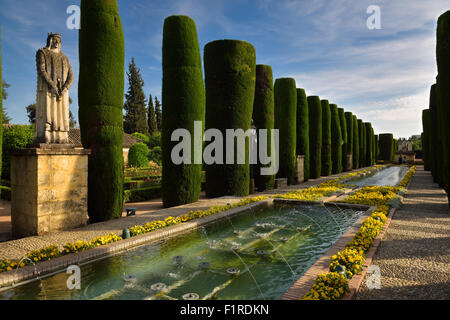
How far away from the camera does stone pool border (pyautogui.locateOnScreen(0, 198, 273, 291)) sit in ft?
14.7

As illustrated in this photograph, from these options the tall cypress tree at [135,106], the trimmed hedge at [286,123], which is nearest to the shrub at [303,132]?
the trimmed hedge at [286,123]

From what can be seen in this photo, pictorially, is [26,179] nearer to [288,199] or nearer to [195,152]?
[195,152]

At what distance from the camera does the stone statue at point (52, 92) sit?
7.41m

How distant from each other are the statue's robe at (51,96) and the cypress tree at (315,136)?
1979 centimetres

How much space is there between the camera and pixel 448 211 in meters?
9.73

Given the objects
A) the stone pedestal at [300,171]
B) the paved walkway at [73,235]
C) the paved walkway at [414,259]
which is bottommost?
the paved walkway at [414,259]

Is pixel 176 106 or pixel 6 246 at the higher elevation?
pixel 176 106

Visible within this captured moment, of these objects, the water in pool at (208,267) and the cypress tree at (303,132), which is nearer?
the water in pool at (208,267)

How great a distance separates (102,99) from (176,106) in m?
3.36

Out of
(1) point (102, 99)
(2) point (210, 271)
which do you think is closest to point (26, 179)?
(1) point (102, 99)

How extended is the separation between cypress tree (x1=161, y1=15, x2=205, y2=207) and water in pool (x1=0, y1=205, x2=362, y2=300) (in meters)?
4.02

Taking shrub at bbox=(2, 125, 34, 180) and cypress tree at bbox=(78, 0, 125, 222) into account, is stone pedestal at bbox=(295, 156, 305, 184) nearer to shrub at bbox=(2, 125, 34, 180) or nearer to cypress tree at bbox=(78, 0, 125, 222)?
cypress tree at bbox=(78, 0, 125, 222)

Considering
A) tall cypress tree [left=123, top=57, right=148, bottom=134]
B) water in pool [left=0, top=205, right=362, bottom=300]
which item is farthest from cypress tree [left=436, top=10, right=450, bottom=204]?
tall cypress tree [left=123, top=57, right=148, bottom=134]

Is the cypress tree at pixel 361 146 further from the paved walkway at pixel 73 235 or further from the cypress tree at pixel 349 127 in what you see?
the paved walkway at pixel 73 235
